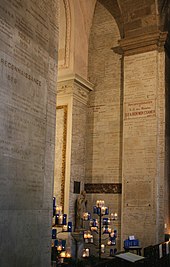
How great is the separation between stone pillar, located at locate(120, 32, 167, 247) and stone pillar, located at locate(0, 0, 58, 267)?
5860 mm

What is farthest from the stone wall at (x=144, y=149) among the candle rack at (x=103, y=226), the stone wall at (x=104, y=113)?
the stone wall at (x=104, y=113)

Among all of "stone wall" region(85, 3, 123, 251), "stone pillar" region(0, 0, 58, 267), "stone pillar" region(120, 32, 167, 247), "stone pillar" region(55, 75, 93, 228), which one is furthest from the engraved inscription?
"stone pillar" region(0, 0, 58, 267)

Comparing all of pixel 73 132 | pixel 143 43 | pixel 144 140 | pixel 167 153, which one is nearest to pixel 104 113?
pixel 73 132

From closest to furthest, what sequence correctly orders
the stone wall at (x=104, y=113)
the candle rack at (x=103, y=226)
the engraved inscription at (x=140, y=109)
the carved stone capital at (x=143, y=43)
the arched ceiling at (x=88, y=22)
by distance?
the candle rack at (x=103, y=226)
the engraved inscription at (x=140, y=109)
the carved stone capital at (x=143, y=43)
the arched ceiling at (x=88, y=22)
the stone wall at (x=104, y=113)

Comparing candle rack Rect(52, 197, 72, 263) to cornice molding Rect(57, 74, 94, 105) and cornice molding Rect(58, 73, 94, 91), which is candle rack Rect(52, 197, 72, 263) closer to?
cornice molding Rect(57, 74, 94, 105)

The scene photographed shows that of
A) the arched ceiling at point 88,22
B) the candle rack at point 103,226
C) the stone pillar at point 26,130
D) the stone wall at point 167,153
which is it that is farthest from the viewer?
the stone wall at point 167,153

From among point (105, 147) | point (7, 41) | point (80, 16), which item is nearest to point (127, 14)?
point (80, 16)

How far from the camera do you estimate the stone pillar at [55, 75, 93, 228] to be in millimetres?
12424

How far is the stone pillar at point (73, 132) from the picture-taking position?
1242 centimetres

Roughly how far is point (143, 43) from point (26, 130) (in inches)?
303

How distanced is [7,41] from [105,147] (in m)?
8.19

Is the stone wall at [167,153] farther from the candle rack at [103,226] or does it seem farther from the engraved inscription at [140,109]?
the candle rack at [103,226]

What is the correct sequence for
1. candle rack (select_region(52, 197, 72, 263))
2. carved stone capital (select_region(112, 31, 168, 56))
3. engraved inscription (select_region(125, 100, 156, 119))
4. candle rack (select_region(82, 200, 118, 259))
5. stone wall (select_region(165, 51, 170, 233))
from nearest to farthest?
candle rack (select_region(52, 197, 72, 263)) < candle rack (select_region(82, 200, 118, 259)) < engraved inscription (select_region(125, 100, 156, 119)) < carved stone capital (select_region(112, 31, 168, 56)) < stone wall (select_region(165, 51, 170, 233))

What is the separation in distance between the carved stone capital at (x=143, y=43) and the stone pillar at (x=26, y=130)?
6149 millimetres
